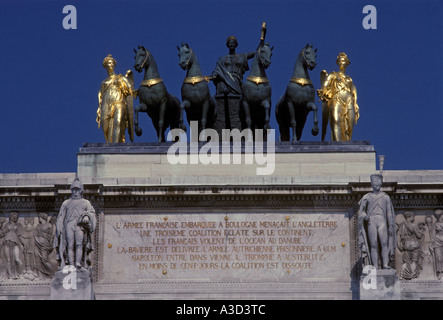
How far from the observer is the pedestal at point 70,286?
109ft

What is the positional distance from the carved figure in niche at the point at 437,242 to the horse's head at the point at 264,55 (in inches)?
266

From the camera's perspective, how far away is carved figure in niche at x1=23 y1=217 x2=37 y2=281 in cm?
3494

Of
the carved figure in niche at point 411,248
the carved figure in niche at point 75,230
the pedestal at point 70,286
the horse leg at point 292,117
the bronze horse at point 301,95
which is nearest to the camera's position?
the pedestal at point 70,286

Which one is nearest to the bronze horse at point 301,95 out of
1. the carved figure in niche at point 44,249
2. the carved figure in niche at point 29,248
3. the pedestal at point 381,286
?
the pedestal at point 381,286

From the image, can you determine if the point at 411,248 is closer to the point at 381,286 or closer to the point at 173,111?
the point at 381,286

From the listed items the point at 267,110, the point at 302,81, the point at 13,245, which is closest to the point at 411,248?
the point at 267,110

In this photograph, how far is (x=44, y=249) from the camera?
115 feet

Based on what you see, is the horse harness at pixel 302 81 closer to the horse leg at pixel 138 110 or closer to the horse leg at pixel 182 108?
the horse leg at pixel 182 108

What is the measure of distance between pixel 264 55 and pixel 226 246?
634cm

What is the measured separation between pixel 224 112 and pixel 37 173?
8.06 m

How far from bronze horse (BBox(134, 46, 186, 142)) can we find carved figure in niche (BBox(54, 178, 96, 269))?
15.9 feet

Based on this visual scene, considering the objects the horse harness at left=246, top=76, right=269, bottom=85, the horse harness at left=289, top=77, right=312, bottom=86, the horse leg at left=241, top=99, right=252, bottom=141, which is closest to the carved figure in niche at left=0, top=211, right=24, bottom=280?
the horse leg at left=241, top=99, right=252, bottom=141
